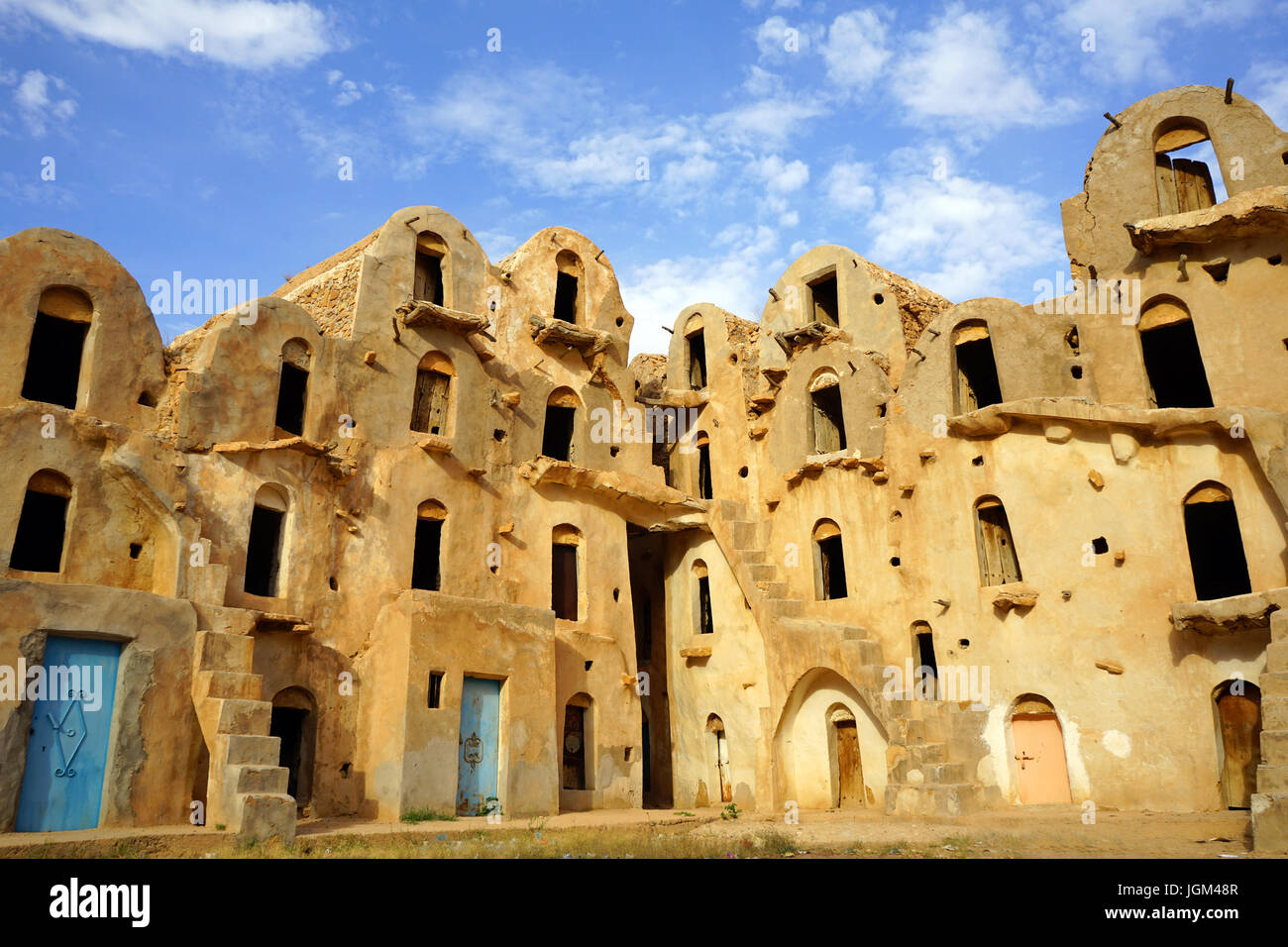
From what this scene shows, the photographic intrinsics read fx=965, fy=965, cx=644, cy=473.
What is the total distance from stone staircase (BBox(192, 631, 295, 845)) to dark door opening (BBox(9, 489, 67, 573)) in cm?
300

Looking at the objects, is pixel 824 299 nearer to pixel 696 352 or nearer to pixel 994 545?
pixel 696 352

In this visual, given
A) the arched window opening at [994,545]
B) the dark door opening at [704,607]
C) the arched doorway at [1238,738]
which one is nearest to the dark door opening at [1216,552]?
the arched window opening at [994,545]

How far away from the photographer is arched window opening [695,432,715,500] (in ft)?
93.4

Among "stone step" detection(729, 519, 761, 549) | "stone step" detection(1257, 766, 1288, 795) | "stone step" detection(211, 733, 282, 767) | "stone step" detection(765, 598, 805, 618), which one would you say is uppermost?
"stone step" detection(729, 519, 761, 549)

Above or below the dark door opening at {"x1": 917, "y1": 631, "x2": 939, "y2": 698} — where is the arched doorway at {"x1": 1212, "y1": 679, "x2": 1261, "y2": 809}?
below

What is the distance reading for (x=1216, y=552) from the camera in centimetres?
2166

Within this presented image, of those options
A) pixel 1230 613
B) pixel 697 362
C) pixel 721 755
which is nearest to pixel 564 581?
pixel 721 755

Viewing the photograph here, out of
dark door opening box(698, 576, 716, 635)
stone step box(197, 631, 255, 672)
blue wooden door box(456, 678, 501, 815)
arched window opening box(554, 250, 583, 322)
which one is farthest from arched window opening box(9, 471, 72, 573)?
dark door opening box(698, 576, 716, 635)

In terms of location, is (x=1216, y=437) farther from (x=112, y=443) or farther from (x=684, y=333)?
(x=112, y=443)

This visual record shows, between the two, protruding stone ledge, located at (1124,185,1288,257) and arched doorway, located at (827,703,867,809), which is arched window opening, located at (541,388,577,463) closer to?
arched doorway, located at (827,703,867,809)

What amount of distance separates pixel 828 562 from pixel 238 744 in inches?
616

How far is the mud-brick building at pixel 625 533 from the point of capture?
1605 cm
